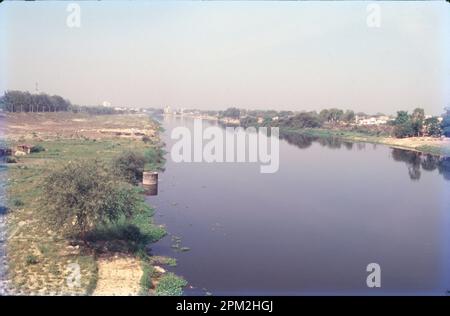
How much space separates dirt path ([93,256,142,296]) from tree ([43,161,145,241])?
1.24m

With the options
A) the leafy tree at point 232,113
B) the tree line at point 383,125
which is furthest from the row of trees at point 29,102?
the leafy tree at point 232,113

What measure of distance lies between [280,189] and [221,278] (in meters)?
12.9

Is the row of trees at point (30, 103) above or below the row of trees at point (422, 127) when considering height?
above

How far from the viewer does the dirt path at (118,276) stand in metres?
9.60

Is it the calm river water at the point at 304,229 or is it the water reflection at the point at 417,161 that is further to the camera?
the water reflection at the point at 417,161

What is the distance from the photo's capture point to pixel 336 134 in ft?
215

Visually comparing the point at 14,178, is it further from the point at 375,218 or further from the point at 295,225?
the point at 375,218

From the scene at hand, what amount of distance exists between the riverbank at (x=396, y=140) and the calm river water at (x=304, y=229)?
50.0 ft

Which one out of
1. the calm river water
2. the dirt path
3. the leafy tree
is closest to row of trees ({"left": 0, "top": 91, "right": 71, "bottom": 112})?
the calm river water

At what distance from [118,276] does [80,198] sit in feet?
7.63

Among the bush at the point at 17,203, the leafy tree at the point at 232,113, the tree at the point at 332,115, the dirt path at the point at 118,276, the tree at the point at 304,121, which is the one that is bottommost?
the dirt path at the point at 118,276

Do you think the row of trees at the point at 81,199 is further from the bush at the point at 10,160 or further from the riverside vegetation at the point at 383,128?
the riverside vegetation at the point at 383,128

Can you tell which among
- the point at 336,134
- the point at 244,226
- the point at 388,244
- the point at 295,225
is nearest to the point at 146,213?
the point at 244,226

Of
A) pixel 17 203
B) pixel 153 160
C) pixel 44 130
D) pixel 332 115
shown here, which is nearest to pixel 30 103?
pixel 44 130
